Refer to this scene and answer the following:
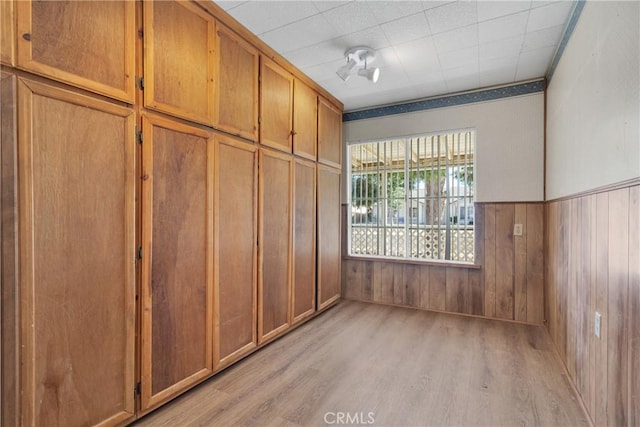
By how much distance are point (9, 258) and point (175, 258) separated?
752mm

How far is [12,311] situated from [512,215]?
3.98 metres

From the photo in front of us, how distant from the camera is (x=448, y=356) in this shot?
2566 mm

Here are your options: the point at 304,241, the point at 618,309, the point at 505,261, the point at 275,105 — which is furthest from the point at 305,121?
the point at 618,309

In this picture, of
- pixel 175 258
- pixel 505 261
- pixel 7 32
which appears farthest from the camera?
pixel 505 261

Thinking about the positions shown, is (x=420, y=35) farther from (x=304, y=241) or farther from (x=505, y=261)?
(x=505, y=261)

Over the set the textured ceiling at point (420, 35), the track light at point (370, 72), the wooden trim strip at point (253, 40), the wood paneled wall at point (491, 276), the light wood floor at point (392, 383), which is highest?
the textured ceiling at point (420, 35)

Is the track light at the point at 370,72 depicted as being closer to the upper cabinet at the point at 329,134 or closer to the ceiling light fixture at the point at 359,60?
the ceiling light fixture at the point at 359,60

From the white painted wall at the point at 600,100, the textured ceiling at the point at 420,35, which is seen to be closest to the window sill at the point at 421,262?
the white painted wall at the point at 600,100

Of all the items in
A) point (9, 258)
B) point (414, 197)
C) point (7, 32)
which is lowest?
point (9, 258)

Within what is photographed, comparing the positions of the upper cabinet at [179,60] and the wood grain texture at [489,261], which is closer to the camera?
the upper cabinet at [179,60]

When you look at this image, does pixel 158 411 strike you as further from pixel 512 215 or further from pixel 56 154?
pixel 512 215

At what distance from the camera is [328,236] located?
372 centimetres

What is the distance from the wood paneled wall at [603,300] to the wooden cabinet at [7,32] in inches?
101

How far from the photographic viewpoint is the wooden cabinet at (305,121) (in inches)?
122
